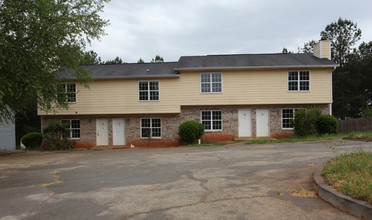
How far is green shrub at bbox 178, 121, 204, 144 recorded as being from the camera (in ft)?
69.5

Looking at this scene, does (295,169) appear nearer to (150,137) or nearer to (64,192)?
(64,192)

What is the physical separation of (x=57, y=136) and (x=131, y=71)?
24.3ft

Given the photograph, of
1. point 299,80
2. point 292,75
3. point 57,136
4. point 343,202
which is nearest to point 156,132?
point 57,136

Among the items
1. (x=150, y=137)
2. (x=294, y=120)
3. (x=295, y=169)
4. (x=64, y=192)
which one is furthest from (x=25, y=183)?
(x=294, y=120)

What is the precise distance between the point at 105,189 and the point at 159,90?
1606 centimetres

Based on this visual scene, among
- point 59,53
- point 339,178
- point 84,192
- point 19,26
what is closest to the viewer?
point 339,178

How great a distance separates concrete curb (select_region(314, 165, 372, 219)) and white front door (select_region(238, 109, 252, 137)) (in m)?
16.7

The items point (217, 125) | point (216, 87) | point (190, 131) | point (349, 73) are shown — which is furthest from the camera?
point (349, 73)

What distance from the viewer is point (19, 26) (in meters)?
13.2

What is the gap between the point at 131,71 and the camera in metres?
24.0

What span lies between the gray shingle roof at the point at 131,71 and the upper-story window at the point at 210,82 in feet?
6.63

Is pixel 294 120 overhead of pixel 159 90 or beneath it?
beneath

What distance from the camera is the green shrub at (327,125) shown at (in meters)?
20.7

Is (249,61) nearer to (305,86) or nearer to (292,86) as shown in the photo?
(292,86)
